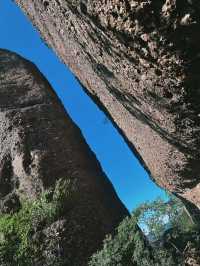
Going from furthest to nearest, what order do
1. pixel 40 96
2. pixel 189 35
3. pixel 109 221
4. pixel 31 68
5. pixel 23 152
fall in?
pixel 31 68
pixel 40 96
pixel 23 152
pixel 109 221
pixel 189 35

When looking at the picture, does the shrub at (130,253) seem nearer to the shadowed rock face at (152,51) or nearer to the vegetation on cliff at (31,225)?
the vegetation on cliff at (31,225)

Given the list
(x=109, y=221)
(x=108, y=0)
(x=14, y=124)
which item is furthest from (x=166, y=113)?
(x=14, y=124)

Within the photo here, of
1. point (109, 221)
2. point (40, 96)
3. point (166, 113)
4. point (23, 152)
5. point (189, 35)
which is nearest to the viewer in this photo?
point (189, 35)

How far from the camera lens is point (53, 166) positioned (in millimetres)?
11102

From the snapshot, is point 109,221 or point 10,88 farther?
point 10,88

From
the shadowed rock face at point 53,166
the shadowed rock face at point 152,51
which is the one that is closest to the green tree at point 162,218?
the shadowed rock face at point 53,166

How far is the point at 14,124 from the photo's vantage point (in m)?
12.4

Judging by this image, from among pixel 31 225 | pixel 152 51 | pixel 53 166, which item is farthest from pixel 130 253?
pixel 152 51

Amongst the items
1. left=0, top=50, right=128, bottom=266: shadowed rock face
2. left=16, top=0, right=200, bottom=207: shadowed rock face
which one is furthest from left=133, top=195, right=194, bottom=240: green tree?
left=16, top=0, right=200, bottom=207: shadowed rock face

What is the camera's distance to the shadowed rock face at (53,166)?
988cm

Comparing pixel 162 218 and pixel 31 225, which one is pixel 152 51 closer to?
pixel 31 225

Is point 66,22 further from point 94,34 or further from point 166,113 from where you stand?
point 166,113

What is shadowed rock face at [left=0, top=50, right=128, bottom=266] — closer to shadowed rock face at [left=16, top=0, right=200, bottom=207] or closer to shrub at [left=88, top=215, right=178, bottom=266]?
shrub at [left=88, top=215, right=178, bottom=266]

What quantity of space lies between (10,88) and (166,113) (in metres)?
9.68
